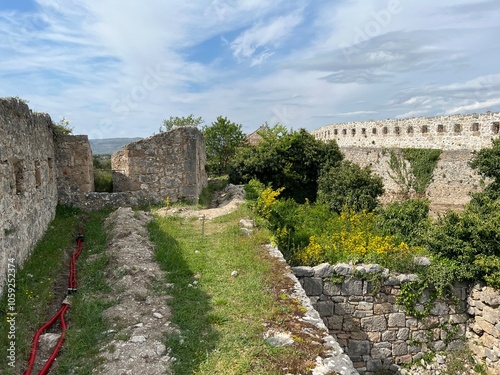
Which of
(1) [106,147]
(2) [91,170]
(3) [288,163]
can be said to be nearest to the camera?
(2) [91,170]

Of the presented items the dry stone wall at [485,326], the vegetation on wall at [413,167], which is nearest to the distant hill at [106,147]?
the dry stone wall at [485,326]

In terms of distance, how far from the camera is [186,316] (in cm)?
529

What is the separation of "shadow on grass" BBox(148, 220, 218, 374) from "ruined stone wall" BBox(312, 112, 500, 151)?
2196 cm

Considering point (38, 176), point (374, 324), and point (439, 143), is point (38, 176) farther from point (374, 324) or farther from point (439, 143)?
point (439, 143)

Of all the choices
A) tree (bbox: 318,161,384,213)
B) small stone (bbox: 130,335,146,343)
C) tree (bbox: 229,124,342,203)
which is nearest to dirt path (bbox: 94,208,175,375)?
small stone (bbox: 130,335,146,343)

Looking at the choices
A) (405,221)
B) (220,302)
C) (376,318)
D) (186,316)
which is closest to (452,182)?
(405,221)

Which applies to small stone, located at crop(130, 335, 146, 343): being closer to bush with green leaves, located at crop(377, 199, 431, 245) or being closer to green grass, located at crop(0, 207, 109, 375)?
green grass, located at crop(0, 207, 109, 375)

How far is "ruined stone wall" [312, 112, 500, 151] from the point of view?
76.6 ft

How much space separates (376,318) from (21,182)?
287 inches

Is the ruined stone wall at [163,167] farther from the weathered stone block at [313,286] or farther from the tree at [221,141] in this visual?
the tree at [221,141]

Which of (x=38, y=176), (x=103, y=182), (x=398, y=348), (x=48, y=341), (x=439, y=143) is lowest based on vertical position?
(x=398, y=348)

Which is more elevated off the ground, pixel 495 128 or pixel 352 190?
pixel 495 128

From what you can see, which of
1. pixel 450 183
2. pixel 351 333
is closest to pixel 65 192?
pixel 351 333

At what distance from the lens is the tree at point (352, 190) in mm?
17406
